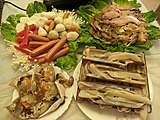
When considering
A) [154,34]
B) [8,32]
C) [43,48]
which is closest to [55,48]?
[43,48]

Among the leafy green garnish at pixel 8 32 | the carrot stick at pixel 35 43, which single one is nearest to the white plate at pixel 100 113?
the carrot stick at pixel 35 43

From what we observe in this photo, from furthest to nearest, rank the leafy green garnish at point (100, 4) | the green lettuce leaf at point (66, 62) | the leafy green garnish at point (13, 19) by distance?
the leafy green garnish at point (100, 4) < the leafy green garnish at point (13, 19) < the green lettuce leaf at point (66, 62)

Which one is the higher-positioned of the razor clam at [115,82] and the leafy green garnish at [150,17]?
the leafy green garnish at [150,17]

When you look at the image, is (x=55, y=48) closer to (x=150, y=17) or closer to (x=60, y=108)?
(x=60, y=108)

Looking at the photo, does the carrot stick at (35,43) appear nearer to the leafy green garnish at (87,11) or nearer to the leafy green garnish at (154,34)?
the leafy green garnish at (87,11)

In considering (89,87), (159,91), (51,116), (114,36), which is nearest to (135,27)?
(114,36)

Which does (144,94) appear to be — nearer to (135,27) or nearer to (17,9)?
(135,27)
